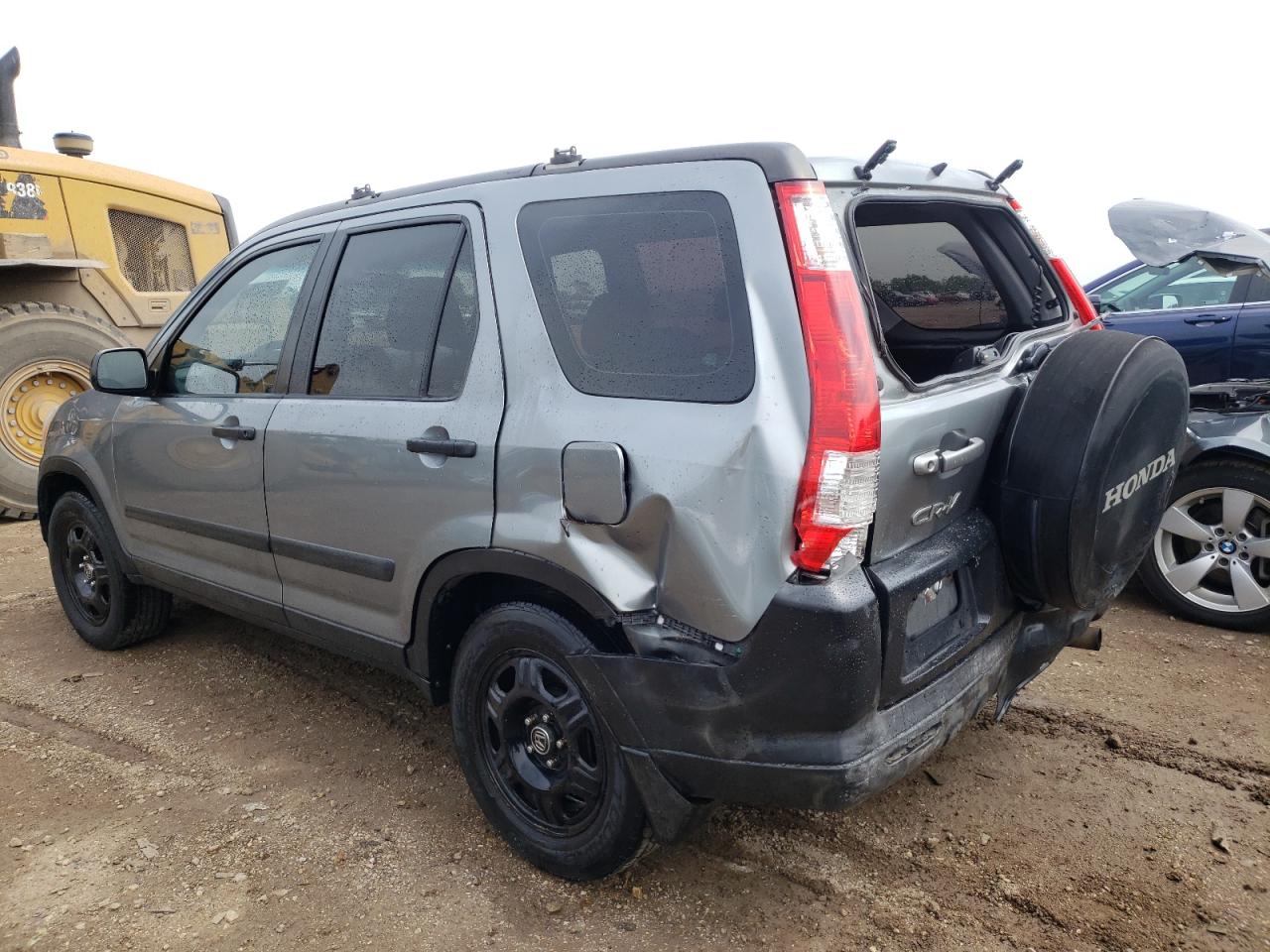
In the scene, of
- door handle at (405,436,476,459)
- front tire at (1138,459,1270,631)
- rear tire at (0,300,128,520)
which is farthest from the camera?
rear tire at (0,300,128,520)

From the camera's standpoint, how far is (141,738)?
3.61 m

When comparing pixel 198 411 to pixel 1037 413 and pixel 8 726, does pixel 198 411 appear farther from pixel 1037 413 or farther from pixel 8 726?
pixel 1037 413

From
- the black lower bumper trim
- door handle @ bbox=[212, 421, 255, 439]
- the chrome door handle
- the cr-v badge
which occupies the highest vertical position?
the chrome door handle

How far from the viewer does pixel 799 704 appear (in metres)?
2.09

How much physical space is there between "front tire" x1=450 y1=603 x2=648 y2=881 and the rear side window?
0.68 metres

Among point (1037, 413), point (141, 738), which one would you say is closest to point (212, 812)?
point (141, 738)

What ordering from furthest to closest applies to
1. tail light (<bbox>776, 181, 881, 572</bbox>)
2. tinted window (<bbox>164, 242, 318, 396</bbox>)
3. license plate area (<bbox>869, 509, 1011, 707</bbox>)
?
tinted window (<bbox>164, 242, 318, 396</bbox>) → license plate area (<bbox>869, 509, 1011, 707</bbox>) → tail light (<bbox>776, 181, 881, 572</bbox>)

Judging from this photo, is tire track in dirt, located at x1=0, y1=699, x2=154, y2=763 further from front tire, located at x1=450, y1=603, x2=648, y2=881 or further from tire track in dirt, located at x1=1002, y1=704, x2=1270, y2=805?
tire track in dirt, located at x1=1002, y1=704, x2=1270, y2=805

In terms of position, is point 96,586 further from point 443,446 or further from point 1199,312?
point 1199,312

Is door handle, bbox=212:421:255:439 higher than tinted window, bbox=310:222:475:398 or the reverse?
the reverse

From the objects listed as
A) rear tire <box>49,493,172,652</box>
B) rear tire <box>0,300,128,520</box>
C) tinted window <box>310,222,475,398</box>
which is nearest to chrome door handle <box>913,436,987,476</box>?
tinted window <box>310,222,475,398</box>

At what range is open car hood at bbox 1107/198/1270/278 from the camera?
14.0 feet

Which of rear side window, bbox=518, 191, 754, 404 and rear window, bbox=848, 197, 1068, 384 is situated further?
rear window, bbox=848, 197, 1068, 384

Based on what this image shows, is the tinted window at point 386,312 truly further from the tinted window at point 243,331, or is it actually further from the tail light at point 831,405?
the tail light at point 831,405
